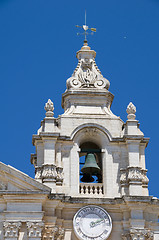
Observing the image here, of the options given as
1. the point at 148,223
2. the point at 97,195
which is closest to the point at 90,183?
the point at 97,195

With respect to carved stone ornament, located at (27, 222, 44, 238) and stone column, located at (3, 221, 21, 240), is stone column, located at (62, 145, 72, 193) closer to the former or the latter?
carved stone ornament, located at (27, 222, 44, 238)

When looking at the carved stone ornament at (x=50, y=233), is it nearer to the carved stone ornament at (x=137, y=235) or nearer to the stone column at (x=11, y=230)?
the stone column at (x=11, y=230)

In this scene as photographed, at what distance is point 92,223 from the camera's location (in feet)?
109

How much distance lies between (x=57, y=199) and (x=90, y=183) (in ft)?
6.76

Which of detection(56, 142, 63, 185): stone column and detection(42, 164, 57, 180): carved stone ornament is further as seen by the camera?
detection(56, 142, 63, 185): stone column

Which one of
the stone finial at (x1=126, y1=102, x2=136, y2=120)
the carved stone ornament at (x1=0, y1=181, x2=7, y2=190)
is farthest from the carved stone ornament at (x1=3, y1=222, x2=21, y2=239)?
the stone finial at (x1=126, y1=102, x2=136, y2=120)

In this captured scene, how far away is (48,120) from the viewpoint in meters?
35.2

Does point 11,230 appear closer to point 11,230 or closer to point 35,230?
point 11,230

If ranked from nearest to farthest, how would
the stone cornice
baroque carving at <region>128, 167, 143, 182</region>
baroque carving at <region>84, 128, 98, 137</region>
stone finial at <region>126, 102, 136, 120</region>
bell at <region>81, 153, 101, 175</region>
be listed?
the stone cornice
baroque carving at <region>128, 167, 143, 182</region>
bell at <region>81, 153, 101, 175</region>
baroque carving at <region>84, 128, 98, 137</region>
stone finial at <region>126, 102, 136, 120</region>

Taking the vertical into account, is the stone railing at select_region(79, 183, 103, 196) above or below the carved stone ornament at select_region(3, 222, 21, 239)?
above

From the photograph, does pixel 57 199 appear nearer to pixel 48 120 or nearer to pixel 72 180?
pixel 72 180

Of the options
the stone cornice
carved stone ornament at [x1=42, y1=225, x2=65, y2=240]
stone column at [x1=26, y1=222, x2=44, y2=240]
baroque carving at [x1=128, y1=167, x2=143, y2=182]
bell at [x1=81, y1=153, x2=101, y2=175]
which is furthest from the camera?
bell at [x1=81, y1=153, x2=101, y2=175]

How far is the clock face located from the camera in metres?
33.1

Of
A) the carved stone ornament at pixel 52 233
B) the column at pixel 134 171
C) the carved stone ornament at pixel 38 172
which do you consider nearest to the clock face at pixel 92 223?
the carved stone ornament at pixel 52 233
